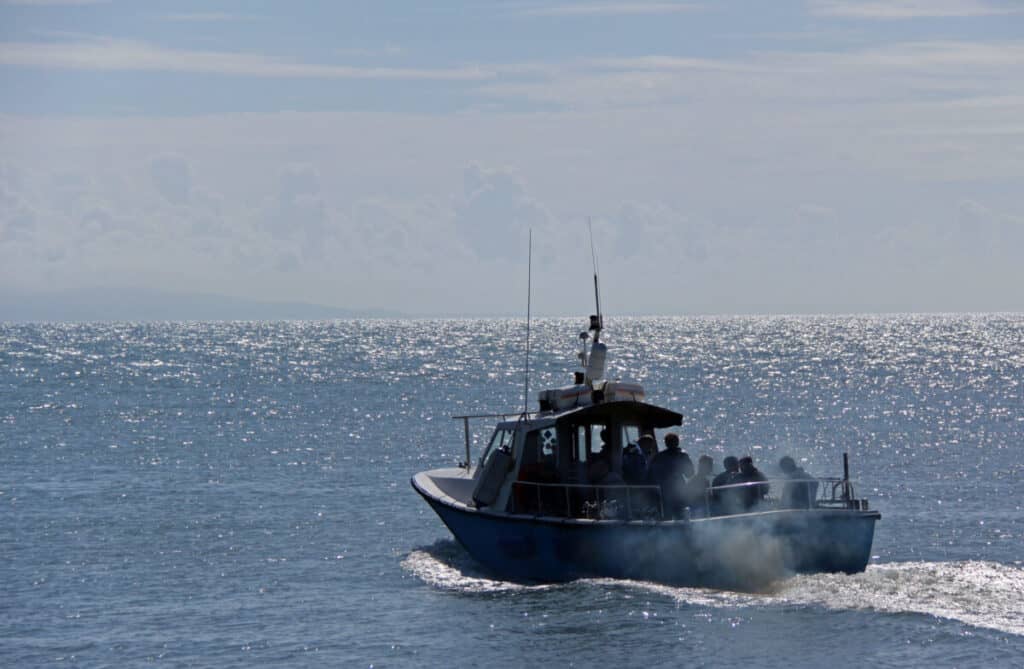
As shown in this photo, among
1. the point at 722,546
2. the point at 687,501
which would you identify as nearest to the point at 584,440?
the point at 687,501

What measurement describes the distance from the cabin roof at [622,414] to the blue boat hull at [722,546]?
7.50 ft

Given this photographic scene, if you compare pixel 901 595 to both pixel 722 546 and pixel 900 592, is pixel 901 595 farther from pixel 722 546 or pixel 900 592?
pixel 722 546

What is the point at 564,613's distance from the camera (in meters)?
23.8

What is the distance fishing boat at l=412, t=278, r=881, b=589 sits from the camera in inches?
952

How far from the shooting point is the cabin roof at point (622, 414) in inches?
1049

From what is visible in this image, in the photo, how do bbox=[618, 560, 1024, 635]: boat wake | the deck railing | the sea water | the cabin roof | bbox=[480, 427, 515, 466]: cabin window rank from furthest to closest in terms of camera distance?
bbox=[480, 427, 515, 466]: cabin window < the cabin roof < the deck railing < bbox=[618, 560, 1024, 635]: boat wake < the sea water

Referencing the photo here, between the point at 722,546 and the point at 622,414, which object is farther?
the point at 622,414

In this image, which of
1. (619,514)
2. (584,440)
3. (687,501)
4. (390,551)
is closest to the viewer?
(687,501)

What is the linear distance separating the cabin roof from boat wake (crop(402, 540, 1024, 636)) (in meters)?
3.06

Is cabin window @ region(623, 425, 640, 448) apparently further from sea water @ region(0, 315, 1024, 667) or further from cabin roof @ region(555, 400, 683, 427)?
sea water @ region(0, 315, 1024, 667)

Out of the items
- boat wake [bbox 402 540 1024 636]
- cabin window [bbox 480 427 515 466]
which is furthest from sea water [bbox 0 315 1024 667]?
cabin window [bbox 480 427 515 466]

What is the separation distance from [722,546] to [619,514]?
1.90 m

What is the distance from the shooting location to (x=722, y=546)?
2414 centimetres

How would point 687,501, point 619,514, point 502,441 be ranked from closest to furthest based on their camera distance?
1. point 687,501
2. point 619,514
3. point 502,441
